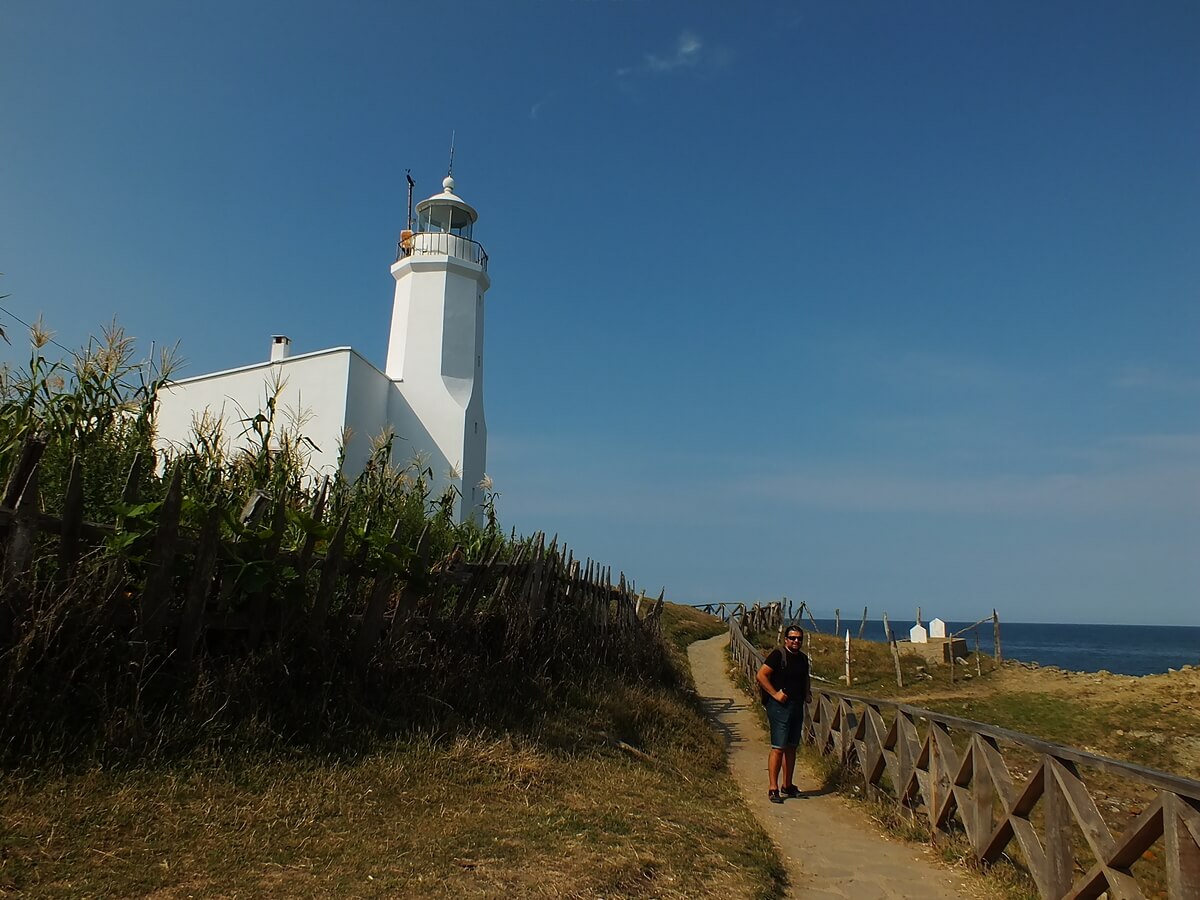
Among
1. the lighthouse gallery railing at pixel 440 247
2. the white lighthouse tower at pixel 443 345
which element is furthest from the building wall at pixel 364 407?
the lighthouse gallery railing at pixel 440 247

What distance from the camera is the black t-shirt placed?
8.46 meters

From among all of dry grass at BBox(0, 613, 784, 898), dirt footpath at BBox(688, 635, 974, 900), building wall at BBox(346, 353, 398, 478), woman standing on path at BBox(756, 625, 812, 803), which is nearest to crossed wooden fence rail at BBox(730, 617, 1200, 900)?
dirt footpath at BBox(688, 635, 974, 900)

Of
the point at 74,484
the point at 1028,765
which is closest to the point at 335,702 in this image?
the point at 74,484

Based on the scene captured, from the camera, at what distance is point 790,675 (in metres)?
8.49

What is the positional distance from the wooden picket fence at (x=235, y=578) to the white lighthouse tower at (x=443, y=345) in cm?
1486

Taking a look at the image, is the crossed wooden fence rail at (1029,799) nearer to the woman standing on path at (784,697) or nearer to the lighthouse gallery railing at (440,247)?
the woman standing on path at (784,697)

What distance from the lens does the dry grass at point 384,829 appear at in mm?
4016

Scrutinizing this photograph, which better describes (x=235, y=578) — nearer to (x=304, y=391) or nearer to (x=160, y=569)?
(x=160, y=569)

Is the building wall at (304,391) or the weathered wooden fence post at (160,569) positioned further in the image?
the building wall at (304,391)

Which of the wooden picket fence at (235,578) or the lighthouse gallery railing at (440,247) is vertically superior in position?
the lighthouse gallery railing at (440,247)

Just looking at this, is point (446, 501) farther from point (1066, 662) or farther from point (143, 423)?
point (1066, 662)

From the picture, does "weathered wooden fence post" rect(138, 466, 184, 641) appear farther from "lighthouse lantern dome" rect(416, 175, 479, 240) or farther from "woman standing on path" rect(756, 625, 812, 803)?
"lighthouse lantern dome" rect(416, 175, 479, 240)

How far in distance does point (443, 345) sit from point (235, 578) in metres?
18.5

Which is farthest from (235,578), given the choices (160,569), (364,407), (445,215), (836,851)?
(445,215)
